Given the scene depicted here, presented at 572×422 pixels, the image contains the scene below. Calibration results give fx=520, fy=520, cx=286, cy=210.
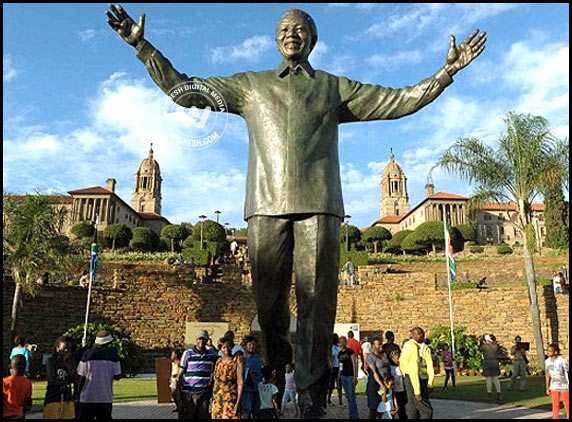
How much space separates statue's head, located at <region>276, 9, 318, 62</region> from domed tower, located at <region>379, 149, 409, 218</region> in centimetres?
10510

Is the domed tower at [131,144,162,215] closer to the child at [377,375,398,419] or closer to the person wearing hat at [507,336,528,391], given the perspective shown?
the person wearing hat at [507,336,528,391]

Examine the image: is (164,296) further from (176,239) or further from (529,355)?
(176,239)

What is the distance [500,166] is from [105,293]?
1827 cm

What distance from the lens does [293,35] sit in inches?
171

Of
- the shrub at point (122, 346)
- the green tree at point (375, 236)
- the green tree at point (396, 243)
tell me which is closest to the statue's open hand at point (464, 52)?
the shrub at point (122, 346)

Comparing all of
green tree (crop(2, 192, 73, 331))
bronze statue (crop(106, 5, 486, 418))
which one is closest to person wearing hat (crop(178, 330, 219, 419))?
bronze statue (crop(106, 5, 486, 418))

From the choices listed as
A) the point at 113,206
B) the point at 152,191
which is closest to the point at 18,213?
the point at 113,206

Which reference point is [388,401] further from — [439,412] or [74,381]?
[74,381]

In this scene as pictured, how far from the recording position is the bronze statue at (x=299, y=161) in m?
4.03

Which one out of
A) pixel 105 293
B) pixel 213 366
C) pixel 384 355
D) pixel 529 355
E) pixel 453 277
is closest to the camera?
pixel 213 366

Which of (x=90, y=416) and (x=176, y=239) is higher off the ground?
(x=176, y=239)

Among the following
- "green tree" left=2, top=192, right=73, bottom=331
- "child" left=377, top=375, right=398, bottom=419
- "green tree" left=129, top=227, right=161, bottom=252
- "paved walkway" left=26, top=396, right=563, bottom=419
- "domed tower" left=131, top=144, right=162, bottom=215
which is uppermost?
"domed tower" left=131, top=144, right=162, bottom=215

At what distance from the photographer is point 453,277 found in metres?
21.1

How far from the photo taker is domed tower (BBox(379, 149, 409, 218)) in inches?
4245
